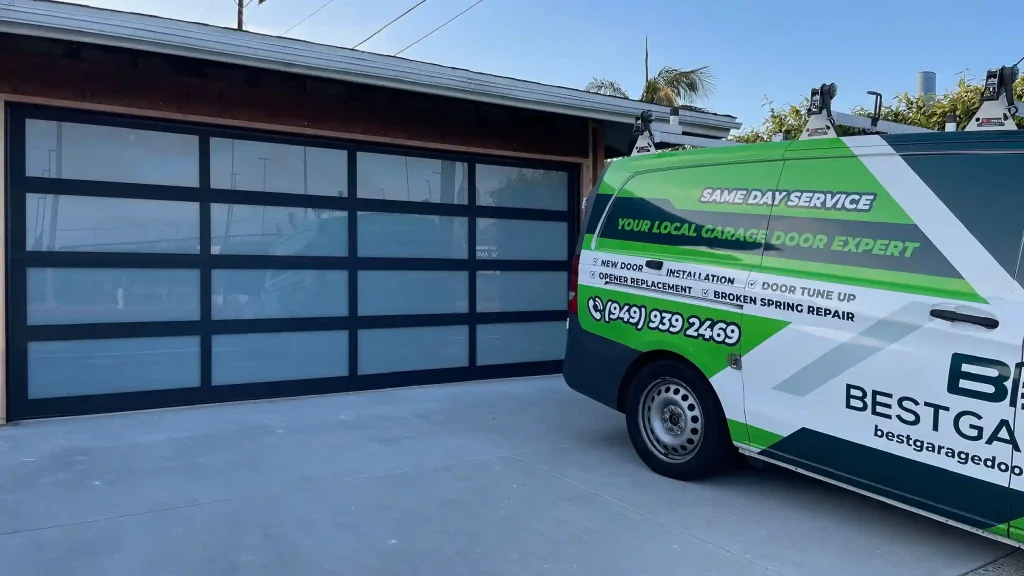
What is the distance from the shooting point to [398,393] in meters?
7.85

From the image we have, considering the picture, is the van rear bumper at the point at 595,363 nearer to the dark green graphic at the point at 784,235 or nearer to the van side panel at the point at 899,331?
the dark green graphic at the point at 784,235

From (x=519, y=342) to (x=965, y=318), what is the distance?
5647 millimetres

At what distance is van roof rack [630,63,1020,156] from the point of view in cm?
408

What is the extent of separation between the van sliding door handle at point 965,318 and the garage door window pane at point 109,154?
5926 millimetres

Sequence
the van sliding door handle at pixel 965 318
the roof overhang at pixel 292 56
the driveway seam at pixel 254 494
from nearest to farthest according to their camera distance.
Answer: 1. the van sliding door handle at pixel 965 318
2. the driveway seam at pixel 254 494
3. the roof overhang at pixel 292 56

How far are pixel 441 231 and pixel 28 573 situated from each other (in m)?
5.31

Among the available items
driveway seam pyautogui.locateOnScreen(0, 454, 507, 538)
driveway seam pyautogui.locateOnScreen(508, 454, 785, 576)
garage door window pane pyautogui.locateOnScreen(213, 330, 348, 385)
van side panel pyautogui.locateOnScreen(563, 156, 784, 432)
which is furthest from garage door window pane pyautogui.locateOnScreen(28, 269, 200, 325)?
van side panel pyautogui.locateOnScreen(563, 156, 784, 432)

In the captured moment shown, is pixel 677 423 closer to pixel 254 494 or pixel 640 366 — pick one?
pixel 640 366

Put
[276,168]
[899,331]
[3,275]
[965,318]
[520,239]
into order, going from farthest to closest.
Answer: [520,239] < [276,168] < [3,275] < [899,331] < [965,318]

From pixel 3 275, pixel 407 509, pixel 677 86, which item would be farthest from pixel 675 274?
pixel 677 86

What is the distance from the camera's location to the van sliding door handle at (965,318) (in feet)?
11.8

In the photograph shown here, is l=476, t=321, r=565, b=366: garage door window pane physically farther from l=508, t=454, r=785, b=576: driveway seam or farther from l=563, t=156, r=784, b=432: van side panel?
l=508, t=454, r=785, b=576: driveway seam

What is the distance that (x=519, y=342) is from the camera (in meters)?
8.91

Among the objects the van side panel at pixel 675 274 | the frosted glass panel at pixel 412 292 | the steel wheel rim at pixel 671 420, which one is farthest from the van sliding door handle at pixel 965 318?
the frosted glass panel at pixel 412 292
